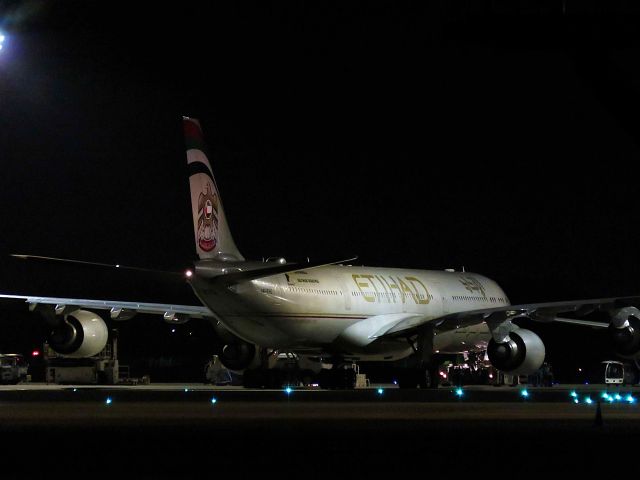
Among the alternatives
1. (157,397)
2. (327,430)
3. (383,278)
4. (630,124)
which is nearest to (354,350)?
(383,278)

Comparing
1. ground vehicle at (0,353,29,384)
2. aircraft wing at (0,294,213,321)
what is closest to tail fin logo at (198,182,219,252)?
aircraft wing at (0,294,213,321)

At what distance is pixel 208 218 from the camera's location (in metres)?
45.5

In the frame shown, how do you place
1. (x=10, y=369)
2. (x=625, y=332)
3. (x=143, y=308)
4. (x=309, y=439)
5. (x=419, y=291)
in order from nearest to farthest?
(x=309, y=439) → (x=625, y=332) → (x=143, y=308) → (x=419, y=291) → (x=10, y=369)

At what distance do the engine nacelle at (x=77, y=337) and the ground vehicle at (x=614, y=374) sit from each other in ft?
93.7

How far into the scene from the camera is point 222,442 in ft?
62.2

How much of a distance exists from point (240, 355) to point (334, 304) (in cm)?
562

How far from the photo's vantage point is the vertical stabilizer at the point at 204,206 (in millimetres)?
45094

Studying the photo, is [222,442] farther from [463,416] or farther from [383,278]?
[383,278]

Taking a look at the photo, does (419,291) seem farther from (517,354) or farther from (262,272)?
(262,272)

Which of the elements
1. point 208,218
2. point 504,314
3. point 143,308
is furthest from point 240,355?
point 504,314

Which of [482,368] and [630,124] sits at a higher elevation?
[630,124]

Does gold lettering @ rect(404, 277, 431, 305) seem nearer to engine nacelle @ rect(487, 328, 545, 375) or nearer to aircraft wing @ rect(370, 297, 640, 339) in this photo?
aircraft wing @ rect(370, 297, 640, 339)

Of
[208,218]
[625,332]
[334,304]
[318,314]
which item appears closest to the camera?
[625,332]

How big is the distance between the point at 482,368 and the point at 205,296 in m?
18.6
